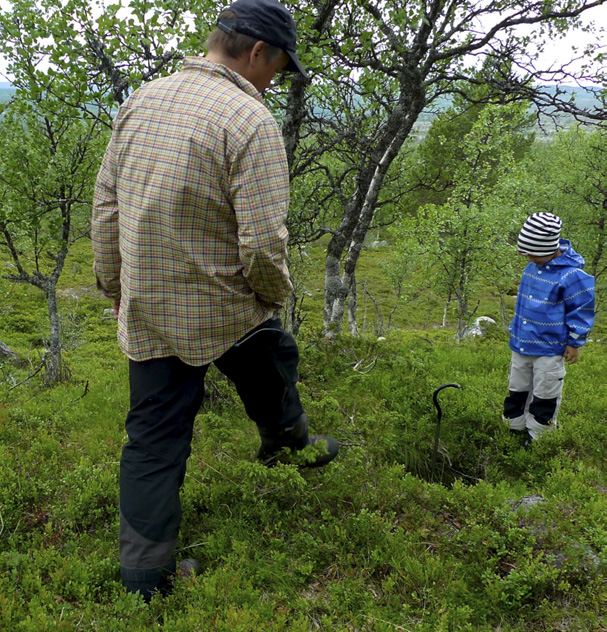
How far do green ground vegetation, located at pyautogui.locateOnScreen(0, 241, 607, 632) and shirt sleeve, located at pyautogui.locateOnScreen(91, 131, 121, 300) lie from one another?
161cm

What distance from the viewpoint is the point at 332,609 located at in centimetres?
266

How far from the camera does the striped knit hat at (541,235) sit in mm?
4684

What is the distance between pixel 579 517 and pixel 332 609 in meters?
2.04

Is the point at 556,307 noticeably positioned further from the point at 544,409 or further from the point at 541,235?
the point at 544,409

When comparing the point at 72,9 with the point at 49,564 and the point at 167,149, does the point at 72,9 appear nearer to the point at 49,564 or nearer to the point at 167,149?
the point at 167,149

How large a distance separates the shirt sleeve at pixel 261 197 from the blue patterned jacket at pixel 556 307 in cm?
357

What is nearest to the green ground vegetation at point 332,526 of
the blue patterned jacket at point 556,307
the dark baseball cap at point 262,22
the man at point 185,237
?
the man at point 185,237

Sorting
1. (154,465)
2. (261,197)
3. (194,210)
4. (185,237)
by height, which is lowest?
(154,465)

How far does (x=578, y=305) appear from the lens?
4.68 meters

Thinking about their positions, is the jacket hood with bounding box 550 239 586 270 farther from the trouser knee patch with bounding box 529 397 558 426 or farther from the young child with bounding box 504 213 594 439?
the trouser knee patch with bounding box 529 397 558 426

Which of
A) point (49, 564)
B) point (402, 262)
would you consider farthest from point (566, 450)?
point (402, 262)

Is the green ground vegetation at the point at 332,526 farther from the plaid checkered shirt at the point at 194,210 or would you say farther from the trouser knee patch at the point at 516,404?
the plaid checkered shirt at the point at 194,210

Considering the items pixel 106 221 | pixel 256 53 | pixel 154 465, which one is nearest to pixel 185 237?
pixel 106 221

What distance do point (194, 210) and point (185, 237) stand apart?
0.15 metres
